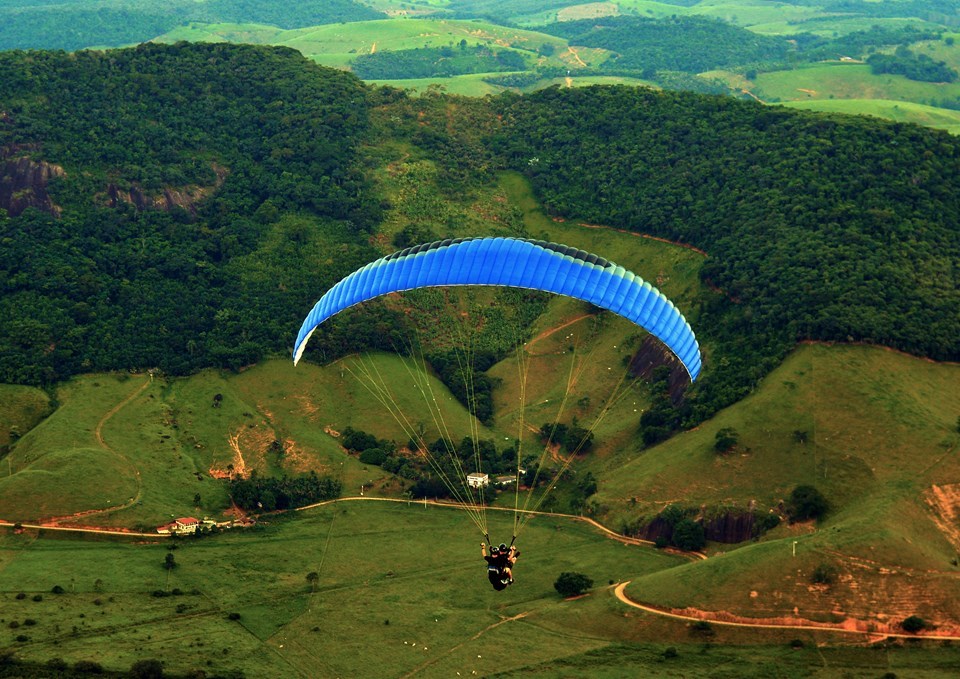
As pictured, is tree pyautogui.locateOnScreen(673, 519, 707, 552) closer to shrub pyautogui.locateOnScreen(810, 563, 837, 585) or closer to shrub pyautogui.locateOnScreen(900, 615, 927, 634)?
shrub pyautogui.locateOnScreen(810, 563, 837, 585)

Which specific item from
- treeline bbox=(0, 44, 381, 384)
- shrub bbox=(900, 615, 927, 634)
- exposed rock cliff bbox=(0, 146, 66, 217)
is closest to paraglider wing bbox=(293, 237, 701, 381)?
shrub bbox=(900, 615, 927, 634)

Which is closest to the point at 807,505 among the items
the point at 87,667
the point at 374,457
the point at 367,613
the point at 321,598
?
the point at 367,613

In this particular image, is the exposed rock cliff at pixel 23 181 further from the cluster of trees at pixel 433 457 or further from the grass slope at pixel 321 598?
the grass slope at pixel 321 598

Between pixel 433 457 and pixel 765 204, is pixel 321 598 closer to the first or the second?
pixel 433 457

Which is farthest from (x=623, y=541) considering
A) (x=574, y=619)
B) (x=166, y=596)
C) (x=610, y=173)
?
(x=610, y=173)

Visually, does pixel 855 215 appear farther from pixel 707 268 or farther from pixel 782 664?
pixel 782 664

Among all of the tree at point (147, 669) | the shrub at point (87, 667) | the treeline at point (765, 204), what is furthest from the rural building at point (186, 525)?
the treeline at point (765, 204)
